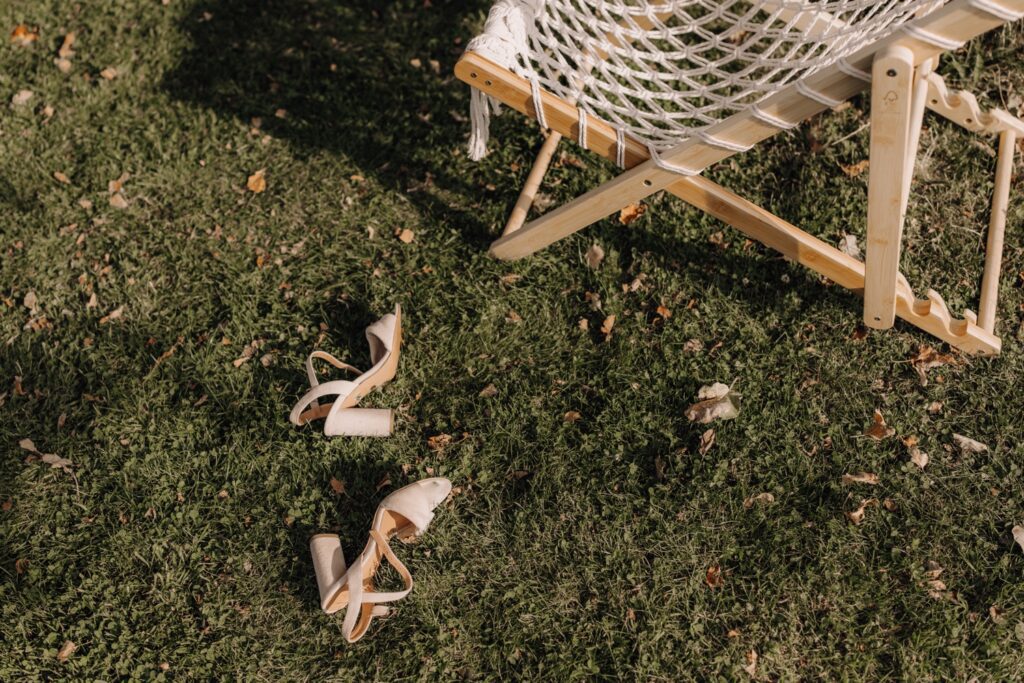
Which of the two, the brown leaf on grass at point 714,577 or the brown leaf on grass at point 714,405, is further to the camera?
the brown leaf on grass at point 714,405

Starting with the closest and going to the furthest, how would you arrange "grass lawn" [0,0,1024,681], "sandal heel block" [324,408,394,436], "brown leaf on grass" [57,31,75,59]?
1. "grass lawn" [0,0,1024,681]
2. "sandal heel block" [324,408,394,436]
3. "brown leaf on grass" [57,31,75,59]

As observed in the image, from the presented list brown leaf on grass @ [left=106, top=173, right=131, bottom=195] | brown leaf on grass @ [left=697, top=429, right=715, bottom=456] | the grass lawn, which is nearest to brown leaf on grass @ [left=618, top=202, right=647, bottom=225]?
the grass lawn

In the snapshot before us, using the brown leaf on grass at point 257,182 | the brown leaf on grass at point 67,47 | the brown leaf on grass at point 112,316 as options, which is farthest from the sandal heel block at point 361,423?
the brown leaf on grass at point 67,47

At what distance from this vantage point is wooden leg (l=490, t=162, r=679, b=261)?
2982 millimetres

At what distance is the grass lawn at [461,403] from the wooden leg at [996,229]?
113 millimetres

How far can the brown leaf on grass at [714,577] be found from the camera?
3158mm

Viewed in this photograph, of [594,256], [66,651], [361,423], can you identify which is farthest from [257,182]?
[66,651]

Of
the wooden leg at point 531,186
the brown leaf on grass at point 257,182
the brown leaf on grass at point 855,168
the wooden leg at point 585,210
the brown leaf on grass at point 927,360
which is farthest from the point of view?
the brown leaf on grass at point 257,182

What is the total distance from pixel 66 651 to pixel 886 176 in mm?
3184

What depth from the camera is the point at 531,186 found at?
382 centimetres

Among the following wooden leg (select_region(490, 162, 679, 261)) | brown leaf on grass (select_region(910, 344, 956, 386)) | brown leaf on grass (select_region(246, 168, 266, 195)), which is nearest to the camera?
wooden leg (select_region(490, 162, 679, 261))

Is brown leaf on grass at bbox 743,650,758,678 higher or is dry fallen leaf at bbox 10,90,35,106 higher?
dry fallen leaf at bbox 10,90,35,106

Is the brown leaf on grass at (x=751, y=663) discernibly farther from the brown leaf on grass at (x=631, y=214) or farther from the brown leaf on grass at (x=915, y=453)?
the brown leaf on grass at (x=631, y=214)

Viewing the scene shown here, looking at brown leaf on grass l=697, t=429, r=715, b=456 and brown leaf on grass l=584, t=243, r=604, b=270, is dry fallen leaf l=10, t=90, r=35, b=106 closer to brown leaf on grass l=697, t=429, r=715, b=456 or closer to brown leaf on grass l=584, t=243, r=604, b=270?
brown leaf on grass l=584, t=243, r=604, b=270
